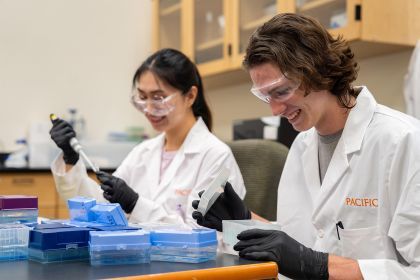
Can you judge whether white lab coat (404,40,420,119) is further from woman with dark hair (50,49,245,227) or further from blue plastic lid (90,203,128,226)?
blue plastic lid (90,203,128,226)

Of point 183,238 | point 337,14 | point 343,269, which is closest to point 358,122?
point 343,269

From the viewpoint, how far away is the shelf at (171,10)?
3418 mm

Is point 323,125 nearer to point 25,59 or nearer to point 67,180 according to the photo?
point 67,180

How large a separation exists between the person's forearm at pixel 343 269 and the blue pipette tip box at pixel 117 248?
0.40 metres

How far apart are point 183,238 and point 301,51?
0.53 m

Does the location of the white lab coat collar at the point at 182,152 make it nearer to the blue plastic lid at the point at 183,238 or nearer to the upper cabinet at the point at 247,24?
the upper cabinet at the point at 247,24

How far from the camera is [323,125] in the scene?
1.32 metres

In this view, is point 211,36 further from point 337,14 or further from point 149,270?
point 149,270

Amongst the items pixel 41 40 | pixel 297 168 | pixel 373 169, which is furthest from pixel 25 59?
pixel 373 169

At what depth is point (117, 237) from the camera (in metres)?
0.87

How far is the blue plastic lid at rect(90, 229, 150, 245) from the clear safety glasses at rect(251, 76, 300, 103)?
0.47 meters

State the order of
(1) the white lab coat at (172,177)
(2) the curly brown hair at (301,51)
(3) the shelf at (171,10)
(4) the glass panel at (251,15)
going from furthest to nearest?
→ (3) the shelf at (171,10)
(4) the glass panel at (251,15)
(1) the white lab coat at (172,177)
(2) the curly brown hair at (301,51)

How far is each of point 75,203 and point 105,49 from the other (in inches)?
116

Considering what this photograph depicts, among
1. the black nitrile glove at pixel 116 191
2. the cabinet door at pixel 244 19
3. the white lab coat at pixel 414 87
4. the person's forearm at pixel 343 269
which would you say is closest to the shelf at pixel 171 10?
the cabinet door at pixel 244 19
